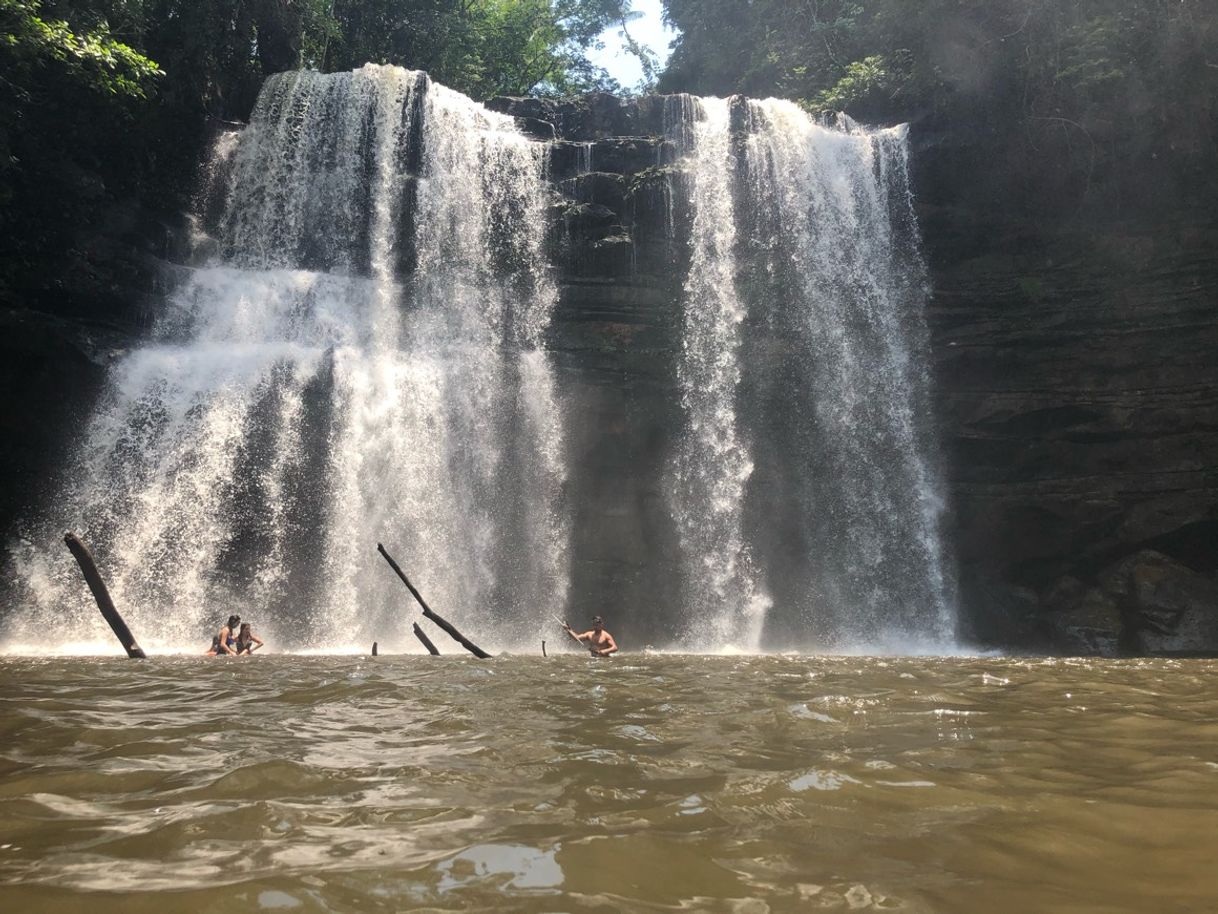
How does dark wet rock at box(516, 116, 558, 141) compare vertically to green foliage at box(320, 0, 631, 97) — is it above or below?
below

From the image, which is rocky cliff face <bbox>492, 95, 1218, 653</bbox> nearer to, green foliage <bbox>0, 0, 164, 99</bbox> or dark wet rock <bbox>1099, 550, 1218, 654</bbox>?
dark wet rock <bbox>1099, 550, 1218, 654</bbox>

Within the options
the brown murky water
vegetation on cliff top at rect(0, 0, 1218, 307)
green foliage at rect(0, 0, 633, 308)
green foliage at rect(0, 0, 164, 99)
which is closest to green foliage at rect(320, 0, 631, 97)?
green foliage at rect(0, 0, 633, 308)

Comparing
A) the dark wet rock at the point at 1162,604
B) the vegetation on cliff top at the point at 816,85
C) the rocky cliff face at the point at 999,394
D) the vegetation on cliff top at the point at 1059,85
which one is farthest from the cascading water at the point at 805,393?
the dark wet rock at the point at 1162,604

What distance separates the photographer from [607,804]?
283 cm

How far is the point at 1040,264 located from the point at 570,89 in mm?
24260

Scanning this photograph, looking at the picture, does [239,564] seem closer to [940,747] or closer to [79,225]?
[79,225]

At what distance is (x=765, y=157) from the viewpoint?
20094mm

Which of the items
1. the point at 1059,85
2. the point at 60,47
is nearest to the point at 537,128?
the point at 60,47

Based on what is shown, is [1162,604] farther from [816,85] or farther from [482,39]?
[482,39]

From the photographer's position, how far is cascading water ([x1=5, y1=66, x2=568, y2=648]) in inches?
593

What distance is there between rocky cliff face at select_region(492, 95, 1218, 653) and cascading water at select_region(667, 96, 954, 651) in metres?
0.70

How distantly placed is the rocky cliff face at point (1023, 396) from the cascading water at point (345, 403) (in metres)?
1.43

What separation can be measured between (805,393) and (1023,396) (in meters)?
4.62

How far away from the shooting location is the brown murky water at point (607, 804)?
2.08 meters
